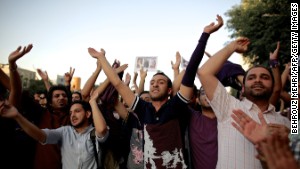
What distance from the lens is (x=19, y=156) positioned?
333cm

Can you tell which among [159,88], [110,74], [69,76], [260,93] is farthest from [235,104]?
[69,76]

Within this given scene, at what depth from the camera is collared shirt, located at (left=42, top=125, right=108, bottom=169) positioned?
3.14 m

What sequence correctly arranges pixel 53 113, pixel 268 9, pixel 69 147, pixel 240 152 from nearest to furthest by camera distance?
pixel 240 152
pixel 69 147
pixel 53 113
pixel 268 9

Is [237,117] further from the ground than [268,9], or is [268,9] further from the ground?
[268,9]

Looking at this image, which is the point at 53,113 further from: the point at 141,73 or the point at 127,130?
the point at 141,73

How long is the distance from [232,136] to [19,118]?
2.03 m

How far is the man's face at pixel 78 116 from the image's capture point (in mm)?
3443

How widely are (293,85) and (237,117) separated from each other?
81cm

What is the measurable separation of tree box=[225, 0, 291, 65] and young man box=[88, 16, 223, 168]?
1499 centimetres

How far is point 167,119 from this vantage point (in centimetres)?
297

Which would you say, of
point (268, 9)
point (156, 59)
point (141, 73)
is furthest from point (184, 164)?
point (268, 9)

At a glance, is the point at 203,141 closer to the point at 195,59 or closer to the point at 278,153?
the point at 195,59

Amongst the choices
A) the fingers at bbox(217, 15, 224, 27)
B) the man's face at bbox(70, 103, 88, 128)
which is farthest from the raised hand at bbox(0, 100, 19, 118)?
the fingers at bbox(217, 15, 224, 27)

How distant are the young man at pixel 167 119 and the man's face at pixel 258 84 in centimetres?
52
